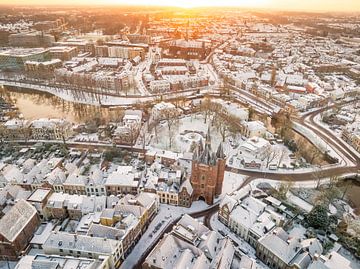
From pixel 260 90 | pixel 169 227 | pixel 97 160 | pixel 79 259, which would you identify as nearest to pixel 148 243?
pixel 169 227

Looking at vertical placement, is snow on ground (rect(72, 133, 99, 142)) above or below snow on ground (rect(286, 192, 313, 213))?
above

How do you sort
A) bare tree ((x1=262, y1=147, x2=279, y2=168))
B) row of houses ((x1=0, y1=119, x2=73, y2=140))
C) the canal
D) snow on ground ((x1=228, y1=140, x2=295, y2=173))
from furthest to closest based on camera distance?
the canal < row of houses ((x1=0, y1=119, x2=73, y2=140)) < bare tree ((x1=262, y1=147, x2=279, y2=168)) < snow on ground ((x1=228, y1=140, x2=295, y2=173))

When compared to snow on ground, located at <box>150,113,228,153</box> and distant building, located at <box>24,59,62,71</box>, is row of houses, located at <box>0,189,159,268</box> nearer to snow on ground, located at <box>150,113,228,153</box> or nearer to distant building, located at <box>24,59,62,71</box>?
snow on ground, located at <box>150,113,228,153</box>

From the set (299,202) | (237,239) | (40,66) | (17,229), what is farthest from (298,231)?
(40,66)

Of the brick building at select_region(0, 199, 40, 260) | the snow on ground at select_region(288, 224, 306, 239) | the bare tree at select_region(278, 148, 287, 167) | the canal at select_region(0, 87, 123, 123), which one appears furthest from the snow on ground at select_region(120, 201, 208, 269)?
the canal at select_region(0, 87, 123, 123)

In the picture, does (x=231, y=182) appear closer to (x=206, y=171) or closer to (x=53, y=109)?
(x=206, y=171)

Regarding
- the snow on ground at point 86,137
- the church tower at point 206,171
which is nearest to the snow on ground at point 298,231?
the church tower at point 206,171

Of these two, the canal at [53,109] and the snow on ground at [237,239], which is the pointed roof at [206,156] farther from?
the canal at [53,109]
